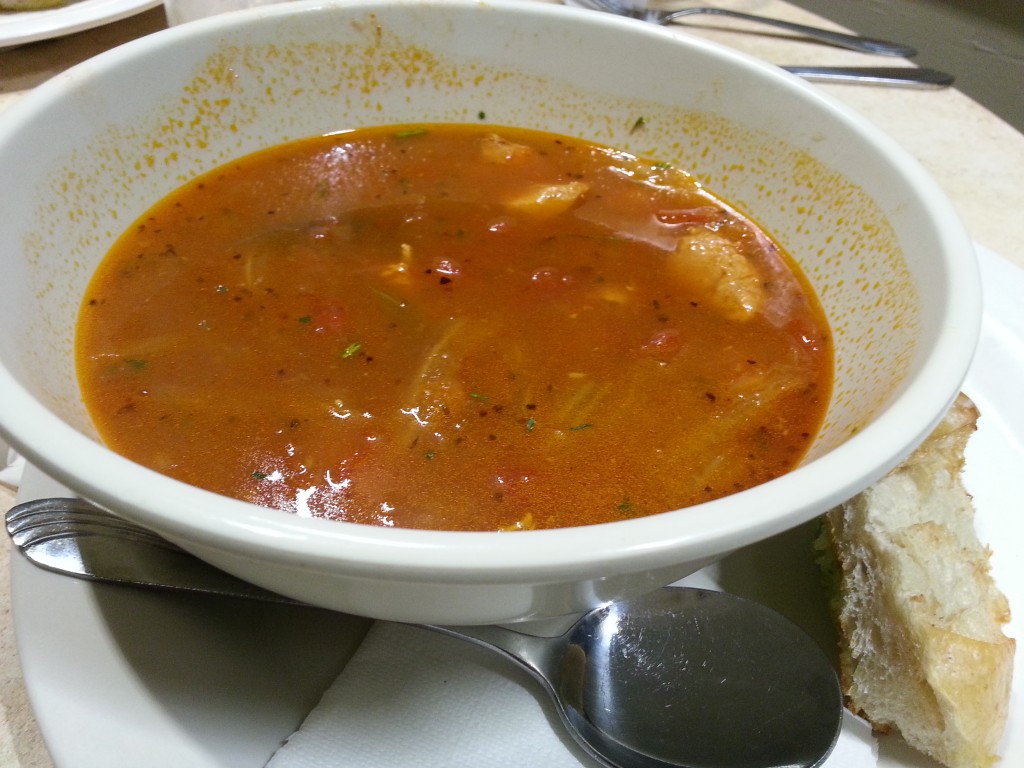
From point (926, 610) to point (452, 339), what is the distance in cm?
85

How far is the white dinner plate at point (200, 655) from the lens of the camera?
1.03m

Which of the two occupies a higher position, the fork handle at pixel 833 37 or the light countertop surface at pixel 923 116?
the fork handle at pixel 833 37

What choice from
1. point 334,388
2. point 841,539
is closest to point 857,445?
point 841,539

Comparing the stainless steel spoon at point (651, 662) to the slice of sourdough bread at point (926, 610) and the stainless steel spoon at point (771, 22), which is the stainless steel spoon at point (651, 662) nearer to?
the slice of sourdough bread at point (926, 610)

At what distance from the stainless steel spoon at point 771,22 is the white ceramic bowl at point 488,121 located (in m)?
1.29

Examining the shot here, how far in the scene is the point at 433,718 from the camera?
3.73 ft

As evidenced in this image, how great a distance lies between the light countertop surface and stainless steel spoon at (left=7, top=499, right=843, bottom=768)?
1.18 meters

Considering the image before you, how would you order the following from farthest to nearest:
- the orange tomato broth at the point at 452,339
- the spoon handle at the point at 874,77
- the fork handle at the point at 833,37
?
1. the fork handle at the point at 833,37
2. the spoon handle at the point at 874,77
3. the orange tomato broth at the point at 452,339

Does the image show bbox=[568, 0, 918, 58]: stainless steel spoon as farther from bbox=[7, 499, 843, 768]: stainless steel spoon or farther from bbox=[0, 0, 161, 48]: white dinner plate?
bbox=[7, 499, 843, 768]: stainless steel spoon

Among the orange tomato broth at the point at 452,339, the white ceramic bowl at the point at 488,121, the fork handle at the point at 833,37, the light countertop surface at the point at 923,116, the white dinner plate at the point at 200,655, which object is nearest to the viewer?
the white ceramic bowl at the point at 488,121

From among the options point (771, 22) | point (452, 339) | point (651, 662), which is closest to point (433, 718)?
point (651, 662)

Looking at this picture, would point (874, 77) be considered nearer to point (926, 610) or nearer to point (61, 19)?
point (926, 610)

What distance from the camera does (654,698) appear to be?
3.86 feet

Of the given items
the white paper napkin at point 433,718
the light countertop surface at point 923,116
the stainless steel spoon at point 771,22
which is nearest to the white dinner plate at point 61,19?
the light countertop surface at point 923,116
